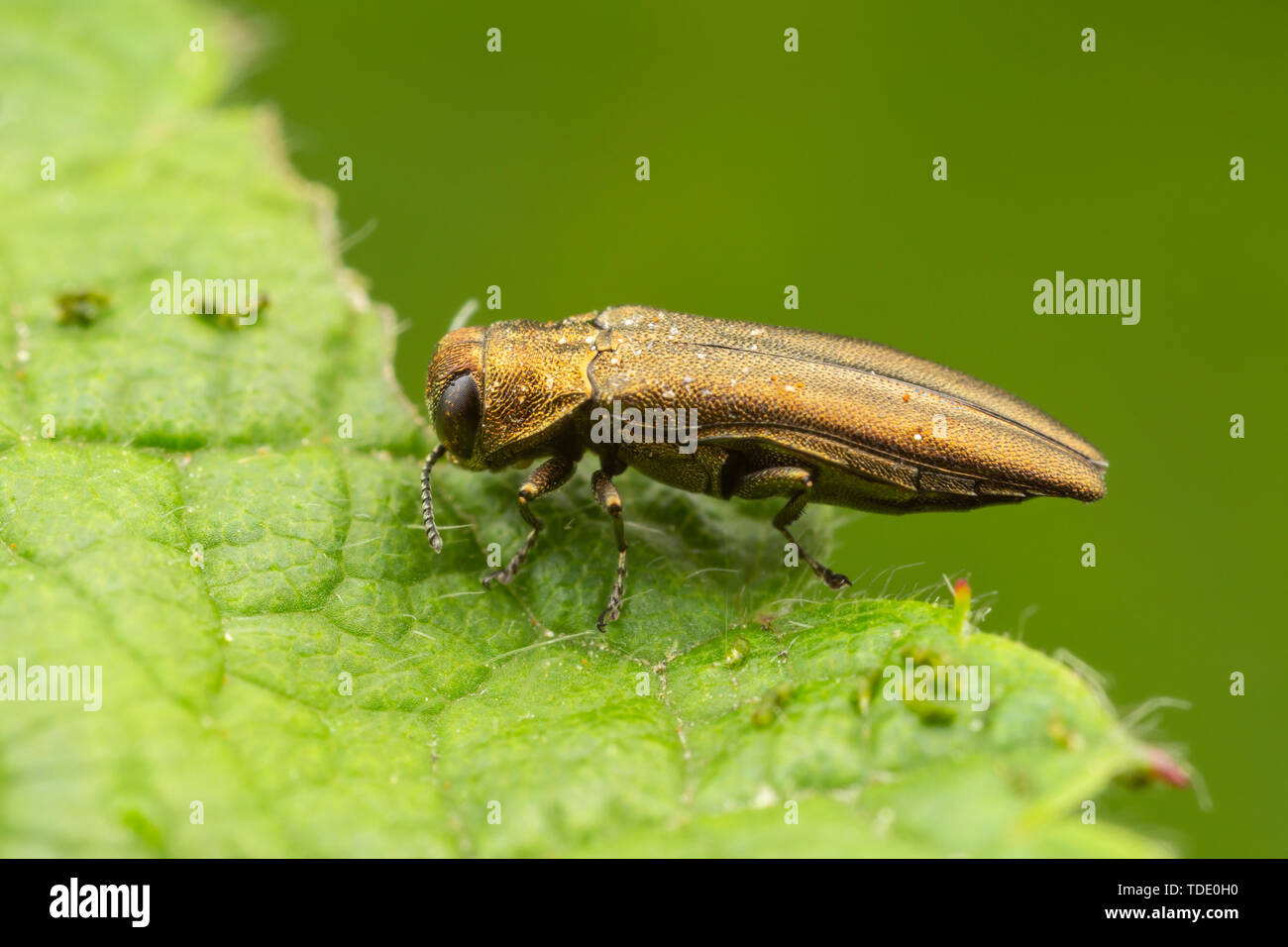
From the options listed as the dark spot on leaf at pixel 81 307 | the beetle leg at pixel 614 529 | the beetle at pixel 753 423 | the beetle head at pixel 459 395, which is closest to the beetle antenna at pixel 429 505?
the beetle at pixel 753 423

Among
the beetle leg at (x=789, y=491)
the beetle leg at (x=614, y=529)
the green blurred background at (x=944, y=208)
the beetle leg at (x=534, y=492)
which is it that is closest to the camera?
the beetle leg at (x=614, y=529)

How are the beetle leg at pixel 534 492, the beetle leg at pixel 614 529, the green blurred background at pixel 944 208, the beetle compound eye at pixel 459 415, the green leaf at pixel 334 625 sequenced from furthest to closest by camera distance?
1. the green blurred background at pixel 944 208
2. the beetle compound eye at pixel 459 415
3. the beetle leg at pixel 534 492
4. the beetle leg at pixel 614 529
5. the green leaf at pixel 334 625

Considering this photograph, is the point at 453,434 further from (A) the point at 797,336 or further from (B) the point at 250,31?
(B) the point at 250,31

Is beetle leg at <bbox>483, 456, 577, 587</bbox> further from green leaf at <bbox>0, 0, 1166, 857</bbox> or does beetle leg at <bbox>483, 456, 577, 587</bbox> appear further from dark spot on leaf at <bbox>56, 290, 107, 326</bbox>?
dark spot on leaf at <bbox>56, 290, 107, 326</bbox>

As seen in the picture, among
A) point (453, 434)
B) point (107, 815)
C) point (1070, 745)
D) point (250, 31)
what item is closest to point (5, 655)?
point (107, 815)

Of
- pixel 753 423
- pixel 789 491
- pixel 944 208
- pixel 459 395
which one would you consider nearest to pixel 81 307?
pixel 459 395

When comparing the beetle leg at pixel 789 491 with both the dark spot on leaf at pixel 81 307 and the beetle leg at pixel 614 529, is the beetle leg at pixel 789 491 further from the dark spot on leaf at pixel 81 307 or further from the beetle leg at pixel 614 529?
the dark spot on leaf at pixel 81 307
